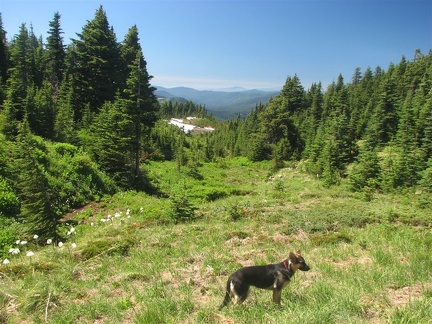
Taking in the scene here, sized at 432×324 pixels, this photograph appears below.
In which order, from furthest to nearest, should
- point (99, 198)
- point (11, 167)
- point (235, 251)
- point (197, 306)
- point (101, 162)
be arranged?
point (101, 162) → point (99, 198) → point (11, 167) → point (235, 251) → point (197, 306)

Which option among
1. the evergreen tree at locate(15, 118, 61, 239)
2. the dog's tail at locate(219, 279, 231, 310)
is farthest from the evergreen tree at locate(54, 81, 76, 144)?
the dog's tail at locate(219, 279, 231, 310)

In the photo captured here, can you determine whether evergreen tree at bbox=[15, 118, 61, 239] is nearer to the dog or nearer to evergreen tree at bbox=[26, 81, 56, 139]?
the dog

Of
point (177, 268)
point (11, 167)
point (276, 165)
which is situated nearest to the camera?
point (177, 268)

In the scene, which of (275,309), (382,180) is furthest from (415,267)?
(382,180)

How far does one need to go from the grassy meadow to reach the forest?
4.14 m

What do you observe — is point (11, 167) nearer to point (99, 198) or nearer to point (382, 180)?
point (99, 198)

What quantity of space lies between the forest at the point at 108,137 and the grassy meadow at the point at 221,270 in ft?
13.6

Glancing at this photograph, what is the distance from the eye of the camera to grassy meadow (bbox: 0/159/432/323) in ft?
17.1

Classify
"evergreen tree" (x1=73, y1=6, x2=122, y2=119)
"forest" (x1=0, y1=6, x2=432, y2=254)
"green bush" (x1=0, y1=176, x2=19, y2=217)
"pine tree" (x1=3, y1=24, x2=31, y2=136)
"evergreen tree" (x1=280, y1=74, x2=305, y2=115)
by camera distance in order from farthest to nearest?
"evergreen tree" (x1=280, y1=74, x2=305, y2=115)
"evergreen tree" (x1=73, y1=6, x2=122, y2=119)
"pine tree" (x1=3, y1=24, x2=31, y2=136)
"forest" (x1=0, y1=6, x2=432, y2=254)
"green bush" (x1=0, y1=176, x2=19, y2=217)

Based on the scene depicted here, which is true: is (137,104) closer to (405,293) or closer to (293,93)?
(405,293)

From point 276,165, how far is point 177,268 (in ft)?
127

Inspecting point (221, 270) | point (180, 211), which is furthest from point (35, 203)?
point (221, 270)

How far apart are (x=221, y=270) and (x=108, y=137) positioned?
2029cm

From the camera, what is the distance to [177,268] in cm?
841
